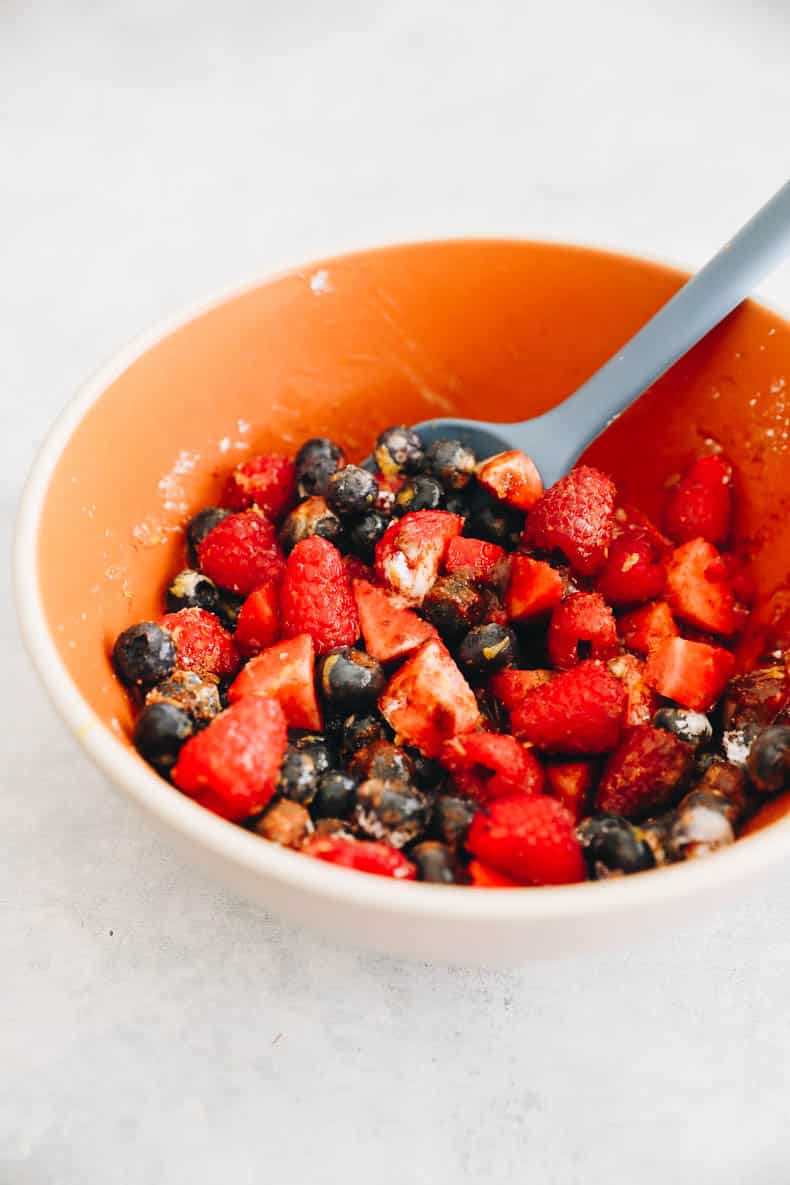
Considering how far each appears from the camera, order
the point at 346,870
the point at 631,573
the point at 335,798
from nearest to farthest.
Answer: the point at 346,870 < the point at 335,798 < the point at 631,573

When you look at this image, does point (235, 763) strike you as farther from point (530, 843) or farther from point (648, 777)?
point (648, 777)

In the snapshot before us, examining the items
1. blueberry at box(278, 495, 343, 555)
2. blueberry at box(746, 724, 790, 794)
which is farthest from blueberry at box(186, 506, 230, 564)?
blueberry at box(746, 724, 790, 794)

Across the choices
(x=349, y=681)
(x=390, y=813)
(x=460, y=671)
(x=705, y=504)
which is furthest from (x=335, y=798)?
(x=705, y=504)

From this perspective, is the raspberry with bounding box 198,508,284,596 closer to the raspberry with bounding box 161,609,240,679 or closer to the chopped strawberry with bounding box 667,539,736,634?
the raspberry with bounding box 161,609,240,679

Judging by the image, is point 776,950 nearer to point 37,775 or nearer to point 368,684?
point 368,684

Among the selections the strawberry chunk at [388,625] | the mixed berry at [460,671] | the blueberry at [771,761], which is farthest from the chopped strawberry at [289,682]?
the blueberry at [771,761]

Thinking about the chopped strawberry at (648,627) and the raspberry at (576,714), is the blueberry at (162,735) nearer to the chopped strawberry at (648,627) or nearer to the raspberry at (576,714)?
the raspberry at (576,714)
